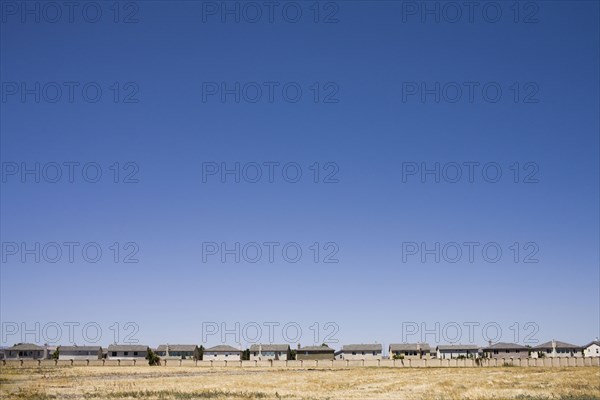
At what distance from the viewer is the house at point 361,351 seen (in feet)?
505

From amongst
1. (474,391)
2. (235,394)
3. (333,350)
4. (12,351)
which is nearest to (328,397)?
(235,394)

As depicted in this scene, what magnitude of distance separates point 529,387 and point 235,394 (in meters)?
28.0

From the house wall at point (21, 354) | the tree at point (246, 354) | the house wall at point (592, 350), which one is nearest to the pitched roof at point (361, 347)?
the tree at point (246, 354)

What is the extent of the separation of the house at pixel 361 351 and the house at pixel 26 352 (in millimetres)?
86242

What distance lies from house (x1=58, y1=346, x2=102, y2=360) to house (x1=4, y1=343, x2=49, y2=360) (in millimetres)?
7401

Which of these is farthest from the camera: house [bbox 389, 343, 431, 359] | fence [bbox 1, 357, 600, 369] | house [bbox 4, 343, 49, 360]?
house [bbox 4, 343, 49, 360]

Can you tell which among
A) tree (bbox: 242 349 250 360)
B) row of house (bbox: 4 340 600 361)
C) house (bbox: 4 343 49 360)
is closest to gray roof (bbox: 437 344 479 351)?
row of house (bbox: 4 340 600 361)

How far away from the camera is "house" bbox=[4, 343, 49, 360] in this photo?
520 feet

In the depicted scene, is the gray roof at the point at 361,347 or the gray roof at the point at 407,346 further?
the gray roof at the point at 407,346

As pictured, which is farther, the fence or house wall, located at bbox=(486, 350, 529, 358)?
house wall, located at bbox=(486, 350, 529, 358)

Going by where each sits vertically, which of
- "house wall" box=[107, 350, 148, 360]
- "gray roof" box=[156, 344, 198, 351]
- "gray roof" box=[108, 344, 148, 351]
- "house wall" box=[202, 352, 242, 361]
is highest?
"gray roof" box=[108, 344, 148, 351]

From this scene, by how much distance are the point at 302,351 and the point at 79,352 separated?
204ft

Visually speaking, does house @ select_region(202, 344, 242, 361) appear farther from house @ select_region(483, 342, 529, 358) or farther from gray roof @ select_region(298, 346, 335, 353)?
house @ select_region(483, 342, 529, 358)

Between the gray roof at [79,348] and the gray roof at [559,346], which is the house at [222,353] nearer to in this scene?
the gray roof at [79,348]
